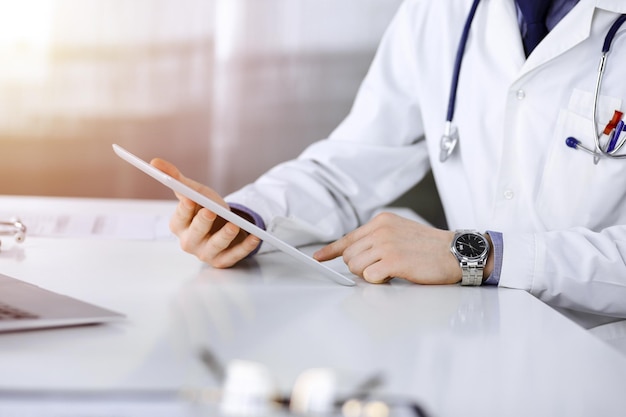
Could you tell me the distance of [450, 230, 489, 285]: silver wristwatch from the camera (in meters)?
1.08

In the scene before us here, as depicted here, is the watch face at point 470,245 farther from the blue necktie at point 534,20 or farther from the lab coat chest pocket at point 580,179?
the blue necktie at point 534,20

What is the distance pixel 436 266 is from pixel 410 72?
0.69m

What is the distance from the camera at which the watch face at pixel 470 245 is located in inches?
42.6

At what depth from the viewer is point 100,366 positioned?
65 cm

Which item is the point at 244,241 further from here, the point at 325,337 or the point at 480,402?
the point at 480,402

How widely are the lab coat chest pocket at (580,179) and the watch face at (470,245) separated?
283mm

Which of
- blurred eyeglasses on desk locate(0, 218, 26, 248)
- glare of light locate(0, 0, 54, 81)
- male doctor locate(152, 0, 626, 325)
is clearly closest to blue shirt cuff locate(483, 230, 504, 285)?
male doctor locate(152, 0, 626, 325)

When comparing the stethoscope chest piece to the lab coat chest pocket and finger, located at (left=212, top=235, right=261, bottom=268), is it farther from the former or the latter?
finger, located at (left=212, top=235, right=261, bottom=268)

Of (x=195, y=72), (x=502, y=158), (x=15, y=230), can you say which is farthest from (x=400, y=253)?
(x=195, y=72)

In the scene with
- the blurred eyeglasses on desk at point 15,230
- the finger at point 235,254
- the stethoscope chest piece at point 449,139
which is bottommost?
the blurred eyeglasses on desk at point 15,230

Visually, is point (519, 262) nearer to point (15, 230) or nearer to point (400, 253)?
point (400, 253)

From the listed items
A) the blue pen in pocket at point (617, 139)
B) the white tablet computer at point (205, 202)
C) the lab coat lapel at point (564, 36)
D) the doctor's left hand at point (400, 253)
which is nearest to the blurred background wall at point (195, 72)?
the lab coat lapel at point (564, 36)

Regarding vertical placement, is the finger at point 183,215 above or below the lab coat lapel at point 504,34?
below

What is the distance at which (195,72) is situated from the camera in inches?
95.3
